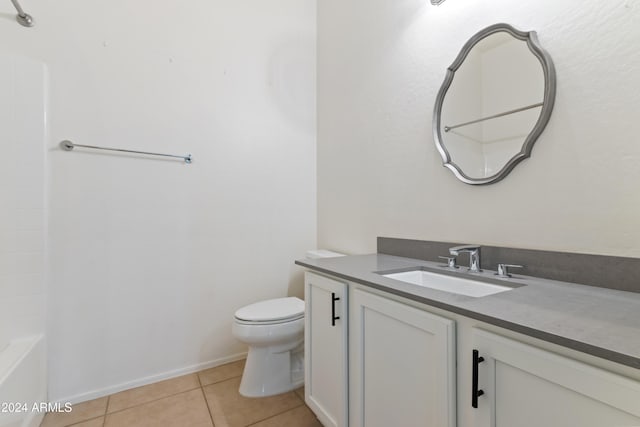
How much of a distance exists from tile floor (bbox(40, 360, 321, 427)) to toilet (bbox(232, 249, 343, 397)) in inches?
2.3

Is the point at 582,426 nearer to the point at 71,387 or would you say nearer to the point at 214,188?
the point at 214,188

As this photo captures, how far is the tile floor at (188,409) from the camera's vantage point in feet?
4.81

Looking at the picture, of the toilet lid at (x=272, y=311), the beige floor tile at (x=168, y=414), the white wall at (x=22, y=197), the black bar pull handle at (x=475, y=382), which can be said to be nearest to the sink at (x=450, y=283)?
the black bar pull handle at (x=475, y=382)

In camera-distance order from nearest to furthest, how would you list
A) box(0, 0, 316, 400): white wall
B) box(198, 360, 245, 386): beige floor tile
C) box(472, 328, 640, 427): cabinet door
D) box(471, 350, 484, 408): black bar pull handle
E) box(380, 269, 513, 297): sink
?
box(472, 328, 640, 427): cabinet door → box(471, 350, 484, 408): black bar pull handle → box(380, 269, 513, 297): sink → box(0, 0, 316, 400): white wall → box(198, 360, 245, 386): beige floor tile

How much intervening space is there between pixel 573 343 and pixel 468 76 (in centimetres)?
118

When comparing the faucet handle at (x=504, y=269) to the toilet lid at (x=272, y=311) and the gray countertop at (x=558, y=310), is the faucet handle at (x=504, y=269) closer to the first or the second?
the gray countertop at (x=558, y=310)

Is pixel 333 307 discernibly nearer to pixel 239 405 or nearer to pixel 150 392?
pixel 239 405

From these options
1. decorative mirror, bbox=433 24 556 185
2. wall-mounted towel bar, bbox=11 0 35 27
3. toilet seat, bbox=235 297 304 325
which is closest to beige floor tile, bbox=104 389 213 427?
toilet seat, bbox=235 297 304 325

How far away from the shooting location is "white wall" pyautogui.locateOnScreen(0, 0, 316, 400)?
1620mm

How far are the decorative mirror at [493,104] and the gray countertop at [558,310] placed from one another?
0.49 meters

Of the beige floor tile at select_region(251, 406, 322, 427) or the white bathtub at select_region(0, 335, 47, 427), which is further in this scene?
the beige floor tile at select_region(251, 406, 322, 427)

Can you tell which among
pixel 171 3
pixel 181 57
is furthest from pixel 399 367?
pixel 171 3

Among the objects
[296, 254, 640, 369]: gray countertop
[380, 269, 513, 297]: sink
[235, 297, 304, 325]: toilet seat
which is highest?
[296, 254, 640, 369]: gray countertop

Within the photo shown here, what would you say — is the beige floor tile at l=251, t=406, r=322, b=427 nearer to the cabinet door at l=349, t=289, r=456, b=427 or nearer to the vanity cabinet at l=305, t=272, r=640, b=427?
the vanity cabinet at l=305, t=272, r=640, b=427
